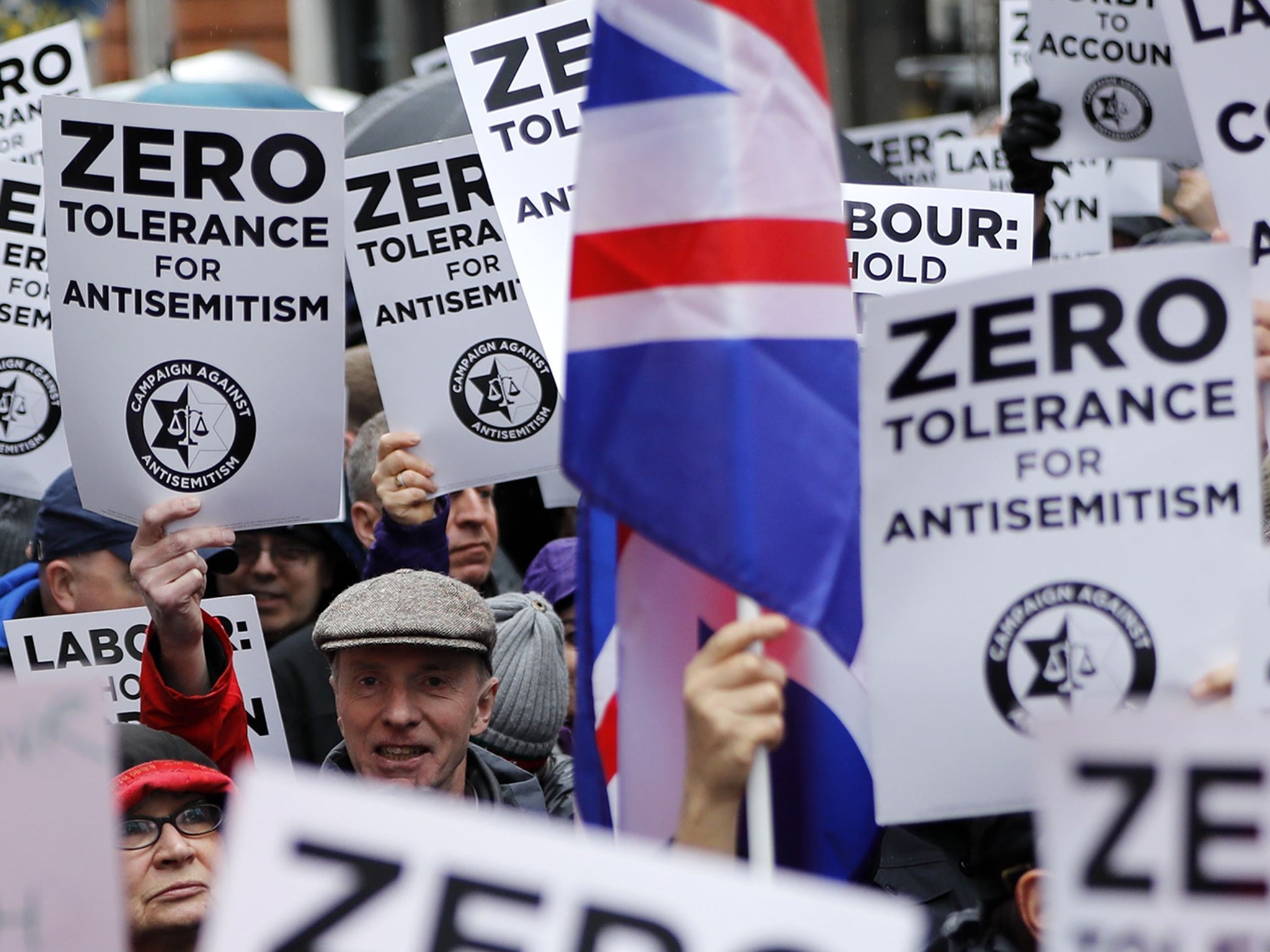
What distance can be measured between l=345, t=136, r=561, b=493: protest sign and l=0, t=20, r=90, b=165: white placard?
7.96ft

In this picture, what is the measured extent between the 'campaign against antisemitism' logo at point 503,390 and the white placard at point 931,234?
31.0 inches

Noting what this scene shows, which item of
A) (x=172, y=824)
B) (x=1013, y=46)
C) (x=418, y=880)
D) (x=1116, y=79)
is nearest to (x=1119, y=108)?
(x=1116, y=79)

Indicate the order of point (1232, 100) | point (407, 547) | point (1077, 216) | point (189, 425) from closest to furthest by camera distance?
point (1232, 100), point (189, 425), point (407, 547), point (1077, 216)

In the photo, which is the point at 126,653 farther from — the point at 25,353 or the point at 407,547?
the point at 25,353

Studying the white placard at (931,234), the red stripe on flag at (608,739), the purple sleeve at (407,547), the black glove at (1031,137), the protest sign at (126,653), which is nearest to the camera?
the red stripe on flag at (608,739)

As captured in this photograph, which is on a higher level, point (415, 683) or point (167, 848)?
point (415, 683)

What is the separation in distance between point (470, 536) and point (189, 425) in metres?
1.30

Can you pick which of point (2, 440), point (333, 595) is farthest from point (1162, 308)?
point (2, 440)

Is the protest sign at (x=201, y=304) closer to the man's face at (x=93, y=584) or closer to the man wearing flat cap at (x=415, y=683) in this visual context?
the man wearing flat cap at (x=415, y=683)

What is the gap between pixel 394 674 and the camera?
4.19 meters

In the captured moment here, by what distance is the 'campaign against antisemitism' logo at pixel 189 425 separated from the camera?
4320 mm

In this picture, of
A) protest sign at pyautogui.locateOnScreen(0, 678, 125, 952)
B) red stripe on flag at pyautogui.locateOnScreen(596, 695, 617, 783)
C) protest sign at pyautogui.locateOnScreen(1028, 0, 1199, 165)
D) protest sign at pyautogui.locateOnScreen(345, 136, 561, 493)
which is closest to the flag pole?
red stripe on flag at pyautogui.locateOnScreen(596, 695, 617, 783)

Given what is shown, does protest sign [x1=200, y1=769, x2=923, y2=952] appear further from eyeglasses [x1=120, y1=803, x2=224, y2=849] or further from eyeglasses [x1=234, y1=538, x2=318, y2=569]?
eyeglasses [x1=234, y1=538, x2=318, y2=569]

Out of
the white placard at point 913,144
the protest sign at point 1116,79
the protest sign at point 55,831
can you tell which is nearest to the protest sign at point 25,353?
the protest sign at point 1116,79
